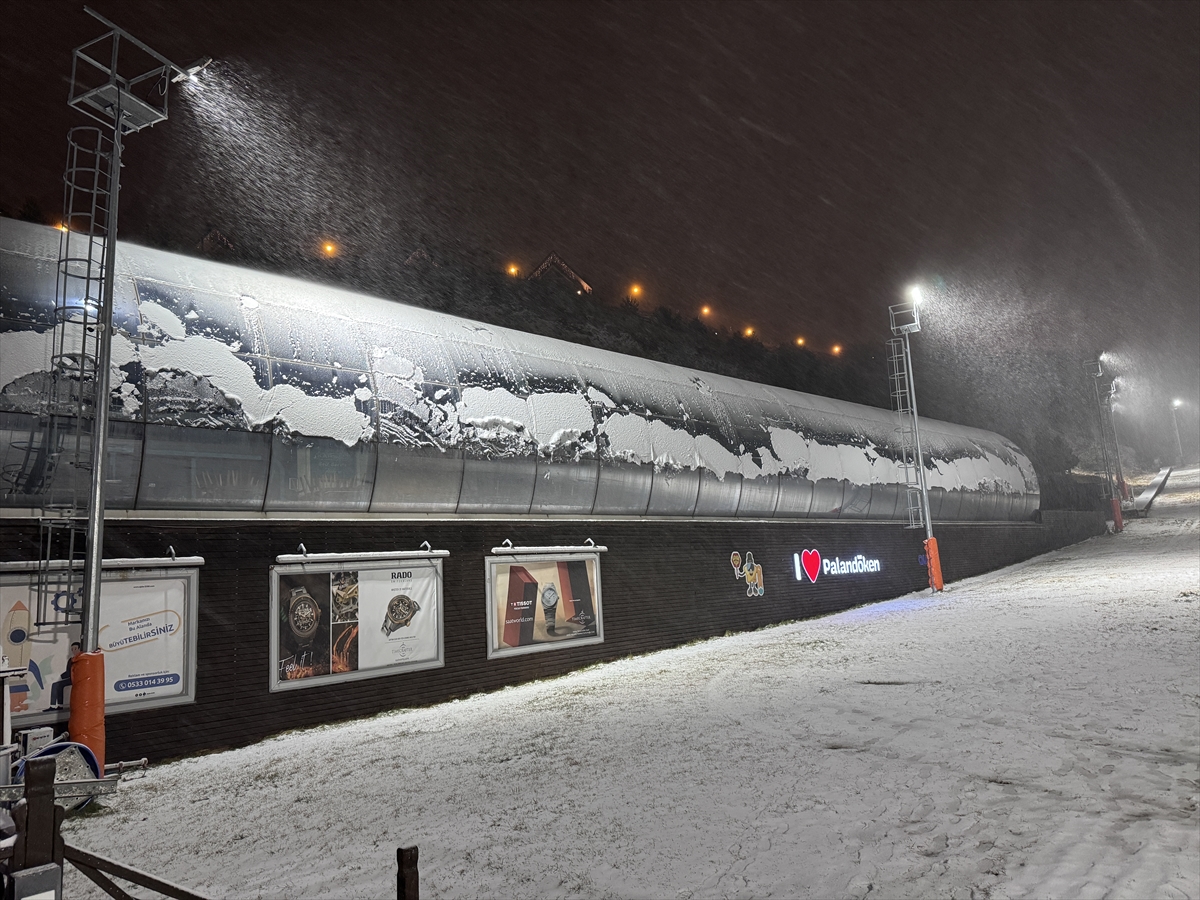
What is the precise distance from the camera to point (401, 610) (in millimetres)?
13352

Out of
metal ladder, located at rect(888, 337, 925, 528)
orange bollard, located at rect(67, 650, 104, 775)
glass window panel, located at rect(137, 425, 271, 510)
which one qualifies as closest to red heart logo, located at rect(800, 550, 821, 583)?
metal ladder, located at rect(888, 337, 925, 528)

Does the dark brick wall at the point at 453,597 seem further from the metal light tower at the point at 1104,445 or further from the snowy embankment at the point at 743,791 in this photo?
the metal light tower at the point at 1104,445

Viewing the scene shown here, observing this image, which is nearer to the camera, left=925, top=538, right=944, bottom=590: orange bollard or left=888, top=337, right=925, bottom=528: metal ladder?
left=925, top=538, right=944, bottom=590: orange bollard

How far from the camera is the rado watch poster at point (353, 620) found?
11984mm

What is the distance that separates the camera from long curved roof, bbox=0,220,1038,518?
11.2m

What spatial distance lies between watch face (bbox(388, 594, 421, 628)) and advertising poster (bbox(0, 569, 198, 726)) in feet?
10.4

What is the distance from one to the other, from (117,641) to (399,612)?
14.0ft

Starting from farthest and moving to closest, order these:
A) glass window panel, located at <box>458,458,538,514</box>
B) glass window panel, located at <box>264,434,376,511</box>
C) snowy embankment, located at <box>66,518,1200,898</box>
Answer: glass window panel, located at <box>458,458,538,514</box>
glass window panel, located at <box>264,434,376,511</box>
snowy embankment, located at <box>66,518,1200,898</box>

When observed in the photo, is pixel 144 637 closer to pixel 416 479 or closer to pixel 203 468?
pixel 203 468

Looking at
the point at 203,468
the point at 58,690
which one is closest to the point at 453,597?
the point at 203,468

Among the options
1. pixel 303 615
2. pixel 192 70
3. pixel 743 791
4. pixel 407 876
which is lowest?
pixel 743 791

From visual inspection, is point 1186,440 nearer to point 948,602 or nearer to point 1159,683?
point 948,602

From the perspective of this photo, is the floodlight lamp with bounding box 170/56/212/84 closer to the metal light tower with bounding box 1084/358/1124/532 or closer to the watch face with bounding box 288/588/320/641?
the watch face with bounding box 288/588/320/641

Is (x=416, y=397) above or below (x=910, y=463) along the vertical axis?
above
